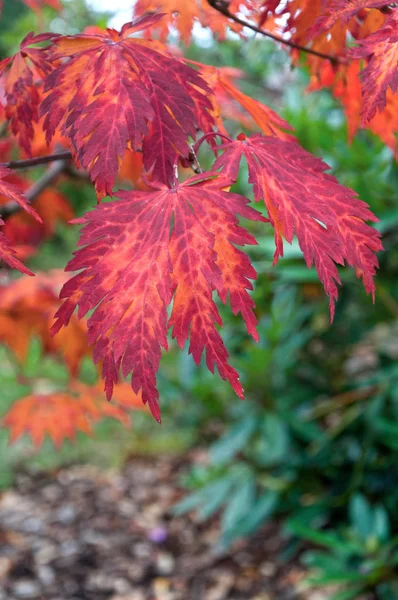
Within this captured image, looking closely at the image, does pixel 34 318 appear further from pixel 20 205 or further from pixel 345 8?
pixel 345 8

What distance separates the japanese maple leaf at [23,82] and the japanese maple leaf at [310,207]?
0.66 feet

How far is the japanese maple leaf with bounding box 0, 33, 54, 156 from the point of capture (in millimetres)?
578

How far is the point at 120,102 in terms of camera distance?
0.49m

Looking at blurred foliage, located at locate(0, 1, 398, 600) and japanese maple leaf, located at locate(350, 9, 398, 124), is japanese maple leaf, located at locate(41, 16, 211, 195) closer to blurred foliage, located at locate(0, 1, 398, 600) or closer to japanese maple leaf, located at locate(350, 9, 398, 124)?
japanese maple leaf, located at locate(350, 9, 398, 124)

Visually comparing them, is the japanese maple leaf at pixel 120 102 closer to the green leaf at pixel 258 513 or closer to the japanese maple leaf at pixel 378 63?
the japanese maple leaf at pixel 378 63

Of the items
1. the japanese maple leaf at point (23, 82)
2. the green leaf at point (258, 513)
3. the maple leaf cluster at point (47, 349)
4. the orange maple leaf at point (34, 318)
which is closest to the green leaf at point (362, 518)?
the green leaf at point (258, 513)

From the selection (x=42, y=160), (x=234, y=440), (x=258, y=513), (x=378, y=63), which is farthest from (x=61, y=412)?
(x=378, y=63)

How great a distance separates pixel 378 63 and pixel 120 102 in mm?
203

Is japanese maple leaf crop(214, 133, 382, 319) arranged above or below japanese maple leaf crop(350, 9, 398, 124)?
below

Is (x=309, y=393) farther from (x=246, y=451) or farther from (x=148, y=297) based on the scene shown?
(x=148, y=297)

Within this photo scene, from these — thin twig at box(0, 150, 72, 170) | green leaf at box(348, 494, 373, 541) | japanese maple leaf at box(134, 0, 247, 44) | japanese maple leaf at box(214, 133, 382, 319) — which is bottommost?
green leaf at box(348, 494, 373, 541)

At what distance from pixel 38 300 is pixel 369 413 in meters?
0.87

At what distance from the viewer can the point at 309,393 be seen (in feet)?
5.97

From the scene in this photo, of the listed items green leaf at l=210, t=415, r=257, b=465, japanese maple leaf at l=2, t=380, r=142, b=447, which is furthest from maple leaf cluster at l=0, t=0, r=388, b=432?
green leaf at l=210, t=415, r=257, b=465
